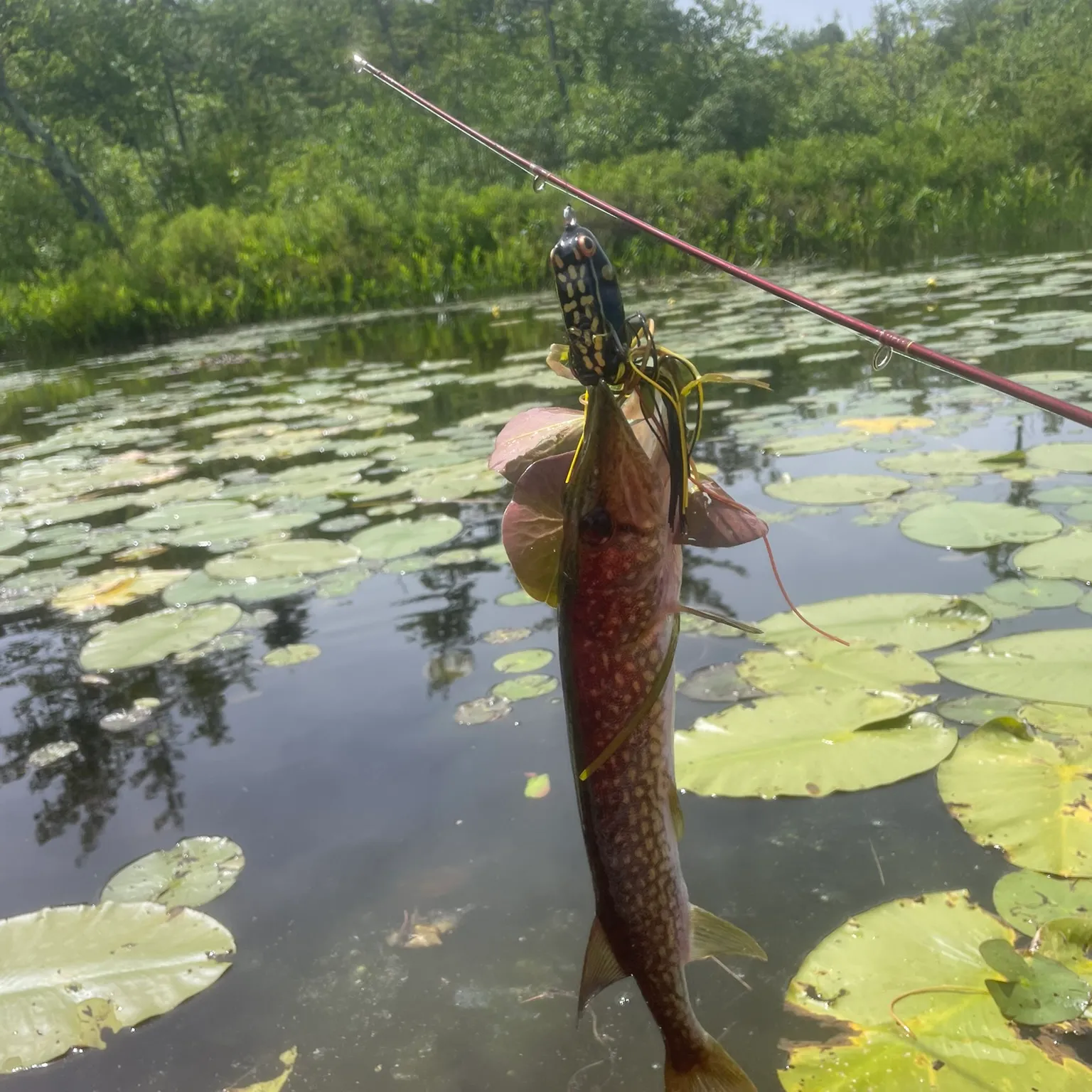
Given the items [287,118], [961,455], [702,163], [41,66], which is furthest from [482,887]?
[287,118]

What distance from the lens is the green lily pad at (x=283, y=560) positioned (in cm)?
350

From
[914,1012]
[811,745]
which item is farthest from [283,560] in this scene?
[914,1012]

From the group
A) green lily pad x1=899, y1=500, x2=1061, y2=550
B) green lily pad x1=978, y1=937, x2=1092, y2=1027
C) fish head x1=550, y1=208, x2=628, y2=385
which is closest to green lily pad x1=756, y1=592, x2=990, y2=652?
green lily pad x1=899, y1=500, x2=1061, y2=550

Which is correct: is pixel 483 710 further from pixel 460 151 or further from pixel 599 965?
pixel 460 151

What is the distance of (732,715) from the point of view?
7.00ft

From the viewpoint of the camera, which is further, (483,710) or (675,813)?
(483,710)

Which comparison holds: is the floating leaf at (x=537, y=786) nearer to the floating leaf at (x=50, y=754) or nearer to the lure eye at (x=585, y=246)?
the floating leaf at (x=50, y=754)

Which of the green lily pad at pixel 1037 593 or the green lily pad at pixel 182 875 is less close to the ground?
the green lily pad at pixel 1037 593

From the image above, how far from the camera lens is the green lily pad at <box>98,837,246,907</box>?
6.04 feet

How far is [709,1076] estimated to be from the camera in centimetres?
103

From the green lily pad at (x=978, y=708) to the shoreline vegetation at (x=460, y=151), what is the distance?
37.6ft

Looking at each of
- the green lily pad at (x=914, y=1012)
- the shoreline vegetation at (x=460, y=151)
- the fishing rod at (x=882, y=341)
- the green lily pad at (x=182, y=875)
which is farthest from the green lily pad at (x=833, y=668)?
the shoreline vegetation at (x=460, y=151)

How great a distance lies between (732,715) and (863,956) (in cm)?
73

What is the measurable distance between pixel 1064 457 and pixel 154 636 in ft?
11.0
